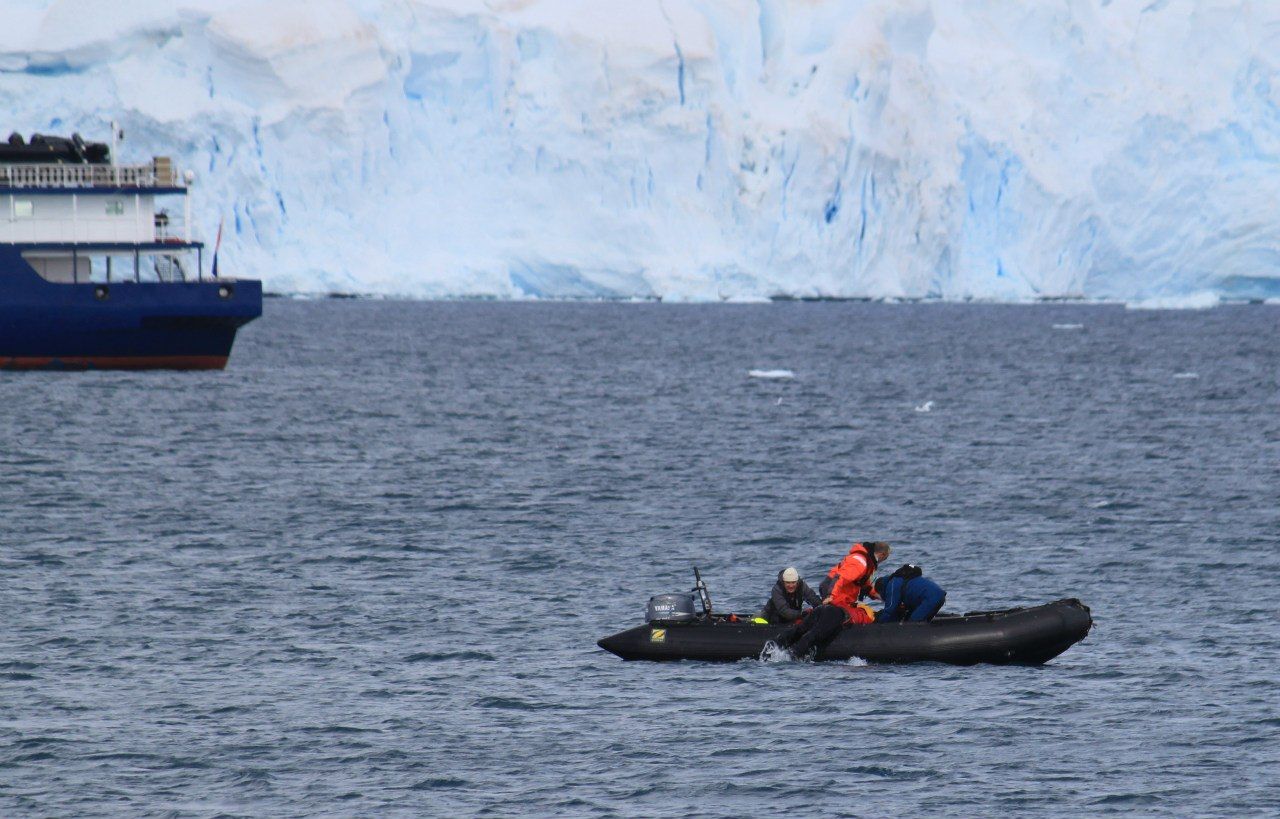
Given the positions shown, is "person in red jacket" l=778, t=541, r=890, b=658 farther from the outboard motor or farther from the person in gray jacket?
the outboard motor

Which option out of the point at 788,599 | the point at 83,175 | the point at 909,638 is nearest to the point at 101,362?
the point at 83,175

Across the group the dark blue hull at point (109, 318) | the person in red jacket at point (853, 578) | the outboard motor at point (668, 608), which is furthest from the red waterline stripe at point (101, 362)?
the person in red jacket at point (853, 578)

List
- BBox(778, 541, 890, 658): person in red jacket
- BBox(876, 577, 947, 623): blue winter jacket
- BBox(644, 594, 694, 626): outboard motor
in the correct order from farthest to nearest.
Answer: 1. BBox(644, 594, 694, 626): outboard motor
2. BBox(876, 577, 947, 623): blue winter jacket
3. BBox(778, 541, 890, 658): person in red jacket

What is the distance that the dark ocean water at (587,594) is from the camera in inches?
575

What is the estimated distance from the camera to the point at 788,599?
18219 mm

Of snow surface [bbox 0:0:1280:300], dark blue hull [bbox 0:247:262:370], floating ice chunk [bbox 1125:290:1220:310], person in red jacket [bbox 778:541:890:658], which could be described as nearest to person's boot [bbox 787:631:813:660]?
person in red jacket [bbox 778:541:890:658]

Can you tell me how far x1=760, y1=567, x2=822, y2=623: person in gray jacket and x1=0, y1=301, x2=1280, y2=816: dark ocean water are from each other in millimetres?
563

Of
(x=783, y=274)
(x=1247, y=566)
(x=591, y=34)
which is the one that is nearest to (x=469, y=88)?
(x=591, y=34)

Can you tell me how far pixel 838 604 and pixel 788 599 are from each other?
0.55 meters

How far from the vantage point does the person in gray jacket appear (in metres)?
18.2

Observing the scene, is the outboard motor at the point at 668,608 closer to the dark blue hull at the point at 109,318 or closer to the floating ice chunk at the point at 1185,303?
the dark blue hull at the point at 109,318

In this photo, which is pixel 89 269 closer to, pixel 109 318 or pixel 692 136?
pixel 109 318

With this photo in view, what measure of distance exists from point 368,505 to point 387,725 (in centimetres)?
1375

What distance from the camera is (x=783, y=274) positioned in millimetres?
96062
